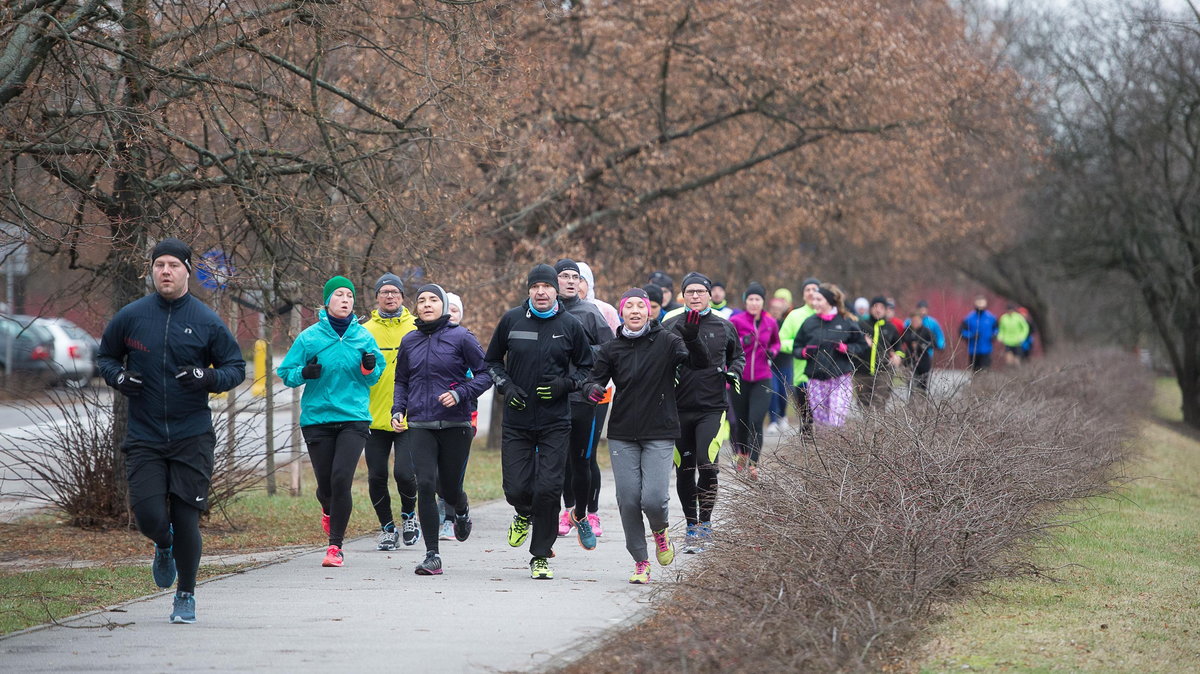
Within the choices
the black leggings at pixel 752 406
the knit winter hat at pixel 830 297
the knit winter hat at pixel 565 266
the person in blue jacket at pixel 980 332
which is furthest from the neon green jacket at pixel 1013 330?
the knit winter hat at pixel 565 266

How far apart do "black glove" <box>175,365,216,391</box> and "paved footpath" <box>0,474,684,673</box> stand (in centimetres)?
121

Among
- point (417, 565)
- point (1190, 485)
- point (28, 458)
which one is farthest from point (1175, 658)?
point (1190, 485)

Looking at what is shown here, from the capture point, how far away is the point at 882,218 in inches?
961

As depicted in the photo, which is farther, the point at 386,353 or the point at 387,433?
the point at 386,353

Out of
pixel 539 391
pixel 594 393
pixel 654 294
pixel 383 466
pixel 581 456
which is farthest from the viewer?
pixel 654 294

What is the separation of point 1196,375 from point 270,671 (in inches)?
1202

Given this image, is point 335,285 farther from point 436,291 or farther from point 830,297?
point 830,297

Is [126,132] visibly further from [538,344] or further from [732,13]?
[732,13]

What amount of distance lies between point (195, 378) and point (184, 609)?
1184 millimetres

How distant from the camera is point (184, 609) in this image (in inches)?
291

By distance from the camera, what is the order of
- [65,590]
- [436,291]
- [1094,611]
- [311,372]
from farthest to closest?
1. [436,291]
2. [311,372]
3. [65,590]
4. [1094,611]

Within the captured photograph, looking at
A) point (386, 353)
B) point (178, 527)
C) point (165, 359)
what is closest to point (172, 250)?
point (165, 359)

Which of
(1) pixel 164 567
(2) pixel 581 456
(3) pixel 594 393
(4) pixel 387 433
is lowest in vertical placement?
(1) pixel 164 567

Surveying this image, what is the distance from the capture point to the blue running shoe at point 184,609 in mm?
7375
